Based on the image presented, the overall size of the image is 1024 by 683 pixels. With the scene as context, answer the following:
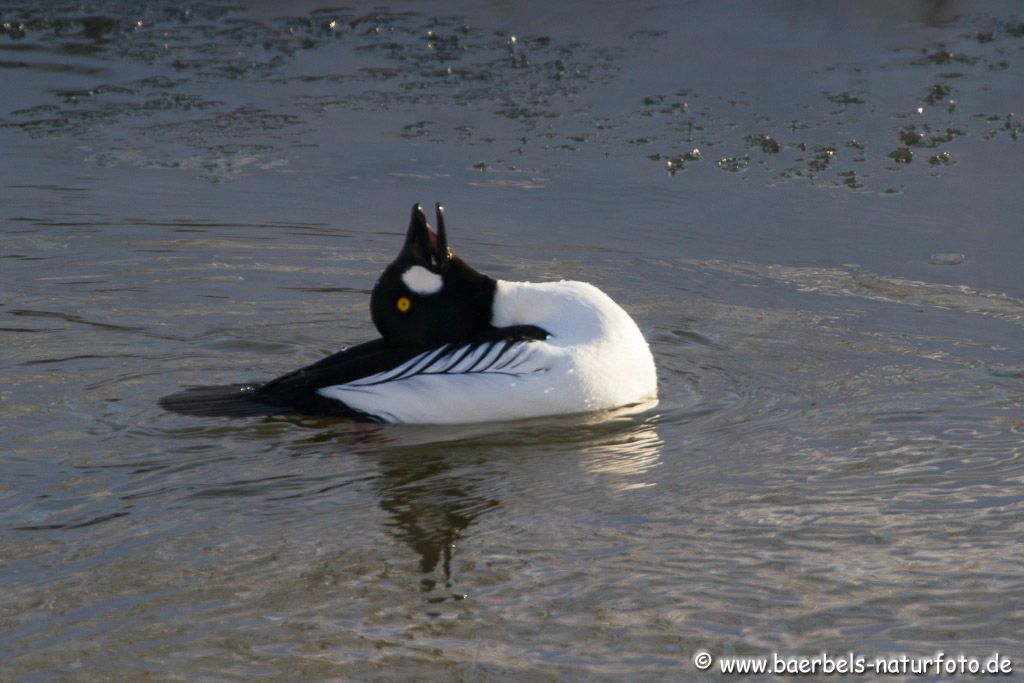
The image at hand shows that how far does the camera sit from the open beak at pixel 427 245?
569 centimetres

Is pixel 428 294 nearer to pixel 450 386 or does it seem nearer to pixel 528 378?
pixel 450 386

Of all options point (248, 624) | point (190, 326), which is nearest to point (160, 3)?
point (190, 326)

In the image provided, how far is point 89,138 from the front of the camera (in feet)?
30.6

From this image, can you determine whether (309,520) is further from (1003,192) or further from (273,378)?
(1003,192)

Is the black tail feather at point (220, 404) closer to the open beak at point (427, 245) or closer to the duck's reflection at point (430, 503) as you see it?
the duck's reflection at point (430, 503)

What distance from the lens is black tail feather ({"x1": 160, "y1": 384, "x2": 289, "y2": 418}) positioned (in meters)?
5.70

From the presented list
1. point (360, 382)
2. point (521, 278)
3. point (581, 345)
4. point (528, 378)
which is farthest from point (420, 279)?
point (521, 278)

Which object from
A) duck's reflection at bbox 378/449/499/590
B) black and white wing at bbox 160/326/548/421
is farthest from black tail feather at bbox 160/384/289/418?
duck's reflection at bbox 378/449/499/590

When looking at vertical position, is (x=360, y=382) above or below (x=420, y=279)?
below

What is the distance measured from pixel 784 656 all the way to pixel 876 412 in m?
2.12

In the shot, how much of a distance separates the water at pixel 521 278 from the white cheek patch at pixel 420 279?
586 millimetres

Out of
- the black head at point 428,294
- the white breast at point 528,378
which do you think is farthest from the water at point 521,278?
the black head at point 428,294

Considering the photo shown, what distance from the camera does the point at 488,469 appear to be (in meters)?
5.16

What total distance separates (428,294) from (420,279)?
10cm
